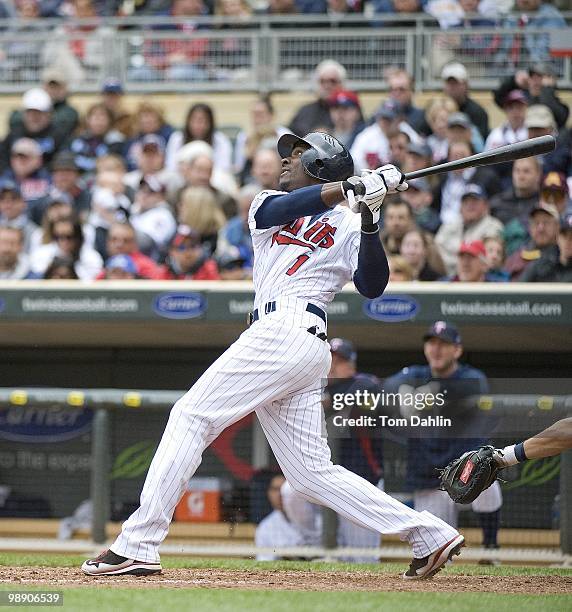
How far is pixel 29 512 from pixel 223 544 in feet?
4.43

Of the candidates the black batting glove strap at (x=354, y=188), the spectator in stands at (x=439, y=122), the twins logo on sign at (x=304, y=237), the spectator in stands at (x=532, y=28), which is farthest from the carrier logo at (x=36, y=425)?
the spectator in stands at (x=532, y=28)

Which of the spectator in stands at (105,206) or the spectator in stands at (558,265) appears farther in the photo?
the spectator in stands at (105,206)

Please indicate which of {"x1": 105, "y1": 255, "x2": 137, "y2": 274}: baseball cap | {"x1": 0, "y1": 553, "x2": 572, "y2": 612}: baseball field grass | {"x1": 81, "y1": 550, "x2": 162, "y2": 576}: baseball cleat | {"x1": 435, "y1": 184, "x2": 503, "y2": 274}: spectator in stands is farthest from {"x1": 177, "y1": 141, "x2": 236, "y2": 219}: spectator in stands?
{"x1": 81, "y1": 550, "x2": 162, "y2": 576}: baseball cleat

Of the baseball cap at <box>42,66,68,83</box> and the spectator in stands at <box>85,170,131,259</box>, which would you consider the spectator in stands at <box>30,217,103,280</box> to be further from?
the baseball cap at <box>42,66,68,83</box>

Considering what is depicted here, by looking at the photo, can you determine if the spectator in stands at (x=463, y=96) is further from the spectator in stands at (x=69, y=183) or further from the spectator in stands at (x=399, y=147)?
the spectator in stands at (x=69, y=183)

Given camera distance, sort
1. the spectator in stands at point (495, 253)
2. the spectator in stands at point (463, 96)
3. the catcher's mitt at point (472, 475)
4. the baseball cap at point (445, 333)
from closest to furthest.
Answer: the catcher's mitt at point (472, 475) < the baseball cap at point (445, 333) < the spectator in stands at point (495, 253) < the spectator in stands at point (463, 96)

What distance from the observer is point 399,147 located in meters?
9.27

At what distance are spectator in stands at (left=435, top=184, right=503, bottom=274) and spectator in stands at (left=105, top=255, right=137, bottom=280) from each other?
2.03 meters

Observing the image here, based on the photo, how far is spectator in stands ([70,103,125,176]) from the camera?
34.7 feet

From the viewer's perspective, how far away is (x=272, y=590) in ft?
14.0

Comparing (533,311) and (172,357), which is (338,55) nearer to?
(172,357)

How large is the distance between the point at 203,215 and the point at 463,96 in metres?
2.45

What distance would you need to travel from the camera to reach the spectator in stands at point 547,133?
8.89 m

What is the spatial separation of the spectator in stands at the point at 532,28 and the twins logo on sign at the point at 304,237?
5.98m
